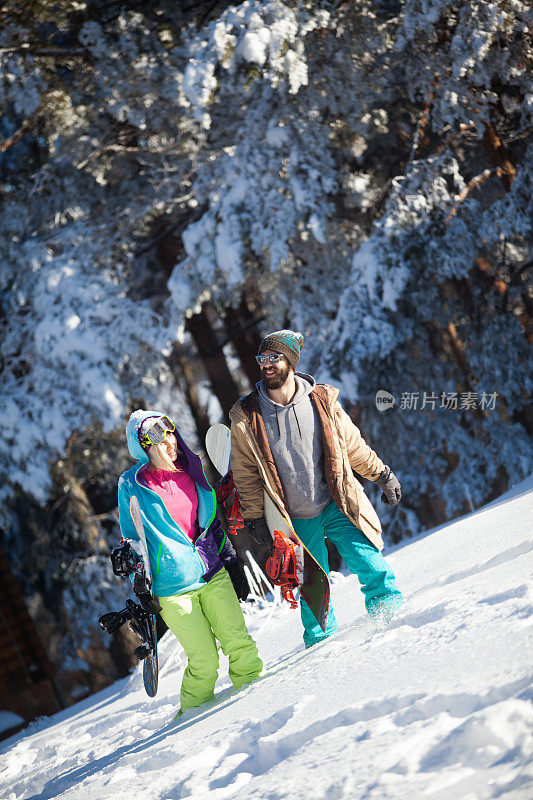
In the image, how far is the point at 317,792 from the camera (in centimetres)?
202

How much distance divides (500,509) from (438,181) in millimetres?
4283

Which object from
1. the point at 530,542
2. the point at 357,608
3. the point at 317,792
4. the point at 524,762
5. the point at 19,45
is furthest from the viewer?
the point at 19,45

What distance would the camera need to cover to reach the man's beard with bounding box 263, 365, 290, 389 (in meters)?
3.62

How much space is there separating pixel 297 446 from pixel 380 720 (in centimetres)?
157

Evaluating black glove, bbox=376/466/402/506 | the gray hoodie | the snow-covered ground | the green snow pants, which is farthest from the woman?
Result: black glove, bbox=376/466/402/506

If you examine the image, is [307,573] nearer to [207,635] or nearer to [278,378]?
[207,635]

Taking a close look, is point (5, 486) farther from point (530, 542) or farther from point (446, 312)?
point (530, 542)

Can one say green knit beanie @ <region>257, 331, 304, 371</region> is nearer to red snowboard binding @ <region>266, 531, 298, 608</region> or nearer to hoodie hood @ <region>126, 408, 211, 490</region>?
hoodie hood @ <region>126, 408, 211, 490</region>

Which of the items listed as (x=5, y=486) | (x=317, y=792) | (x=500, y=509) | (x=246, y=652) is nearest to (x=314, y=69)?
(x=500, y=509)

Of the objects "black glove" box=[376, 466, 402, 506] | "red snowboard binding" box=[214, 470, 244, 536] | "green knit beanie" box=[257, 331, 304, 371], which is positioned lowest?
"black glove" box=[376, 466, 402, 506]

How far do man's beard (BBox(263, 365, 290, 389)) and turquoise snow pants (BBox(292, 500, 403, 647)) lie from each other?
658mm

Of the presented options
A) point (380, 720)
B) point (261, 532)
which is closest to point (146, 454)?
point (261, 532)

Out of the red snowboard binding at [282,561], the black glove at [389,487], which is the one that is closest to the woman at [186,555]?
the red snowboard binding at [282,561]

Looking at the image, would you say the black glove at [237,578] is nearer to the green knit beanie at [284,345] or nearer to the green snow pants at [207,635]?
the green snow pants at [207,635]
